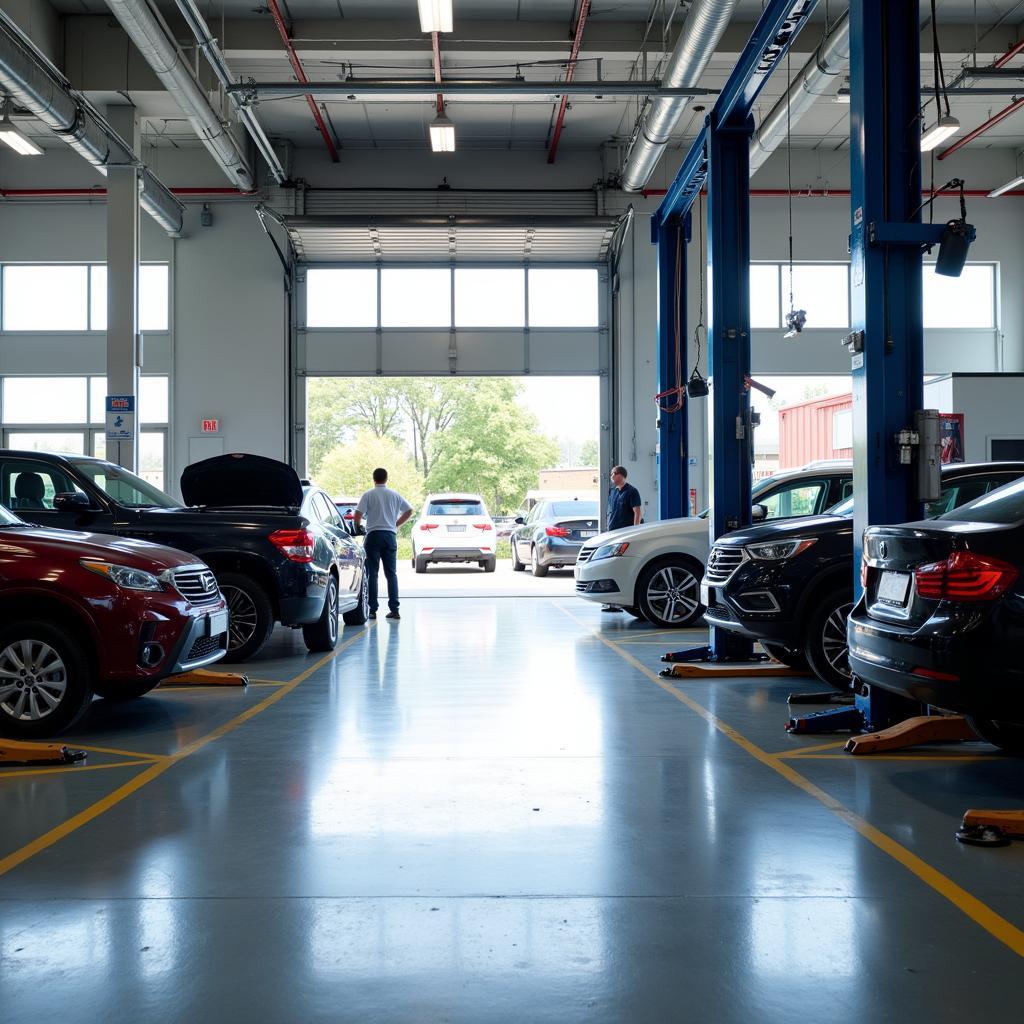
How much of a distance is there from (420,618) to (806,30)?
1020 cm

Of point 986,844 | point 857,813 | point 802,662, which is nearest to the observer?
point 986,844

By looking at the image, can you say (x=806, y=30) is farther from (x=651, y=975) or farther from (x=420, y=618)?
(x=651, y=975)

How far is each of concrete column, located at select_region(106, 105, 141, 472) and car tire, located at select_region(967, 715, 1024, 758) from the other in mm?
13169

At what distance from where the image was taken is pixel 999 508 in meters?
4.79

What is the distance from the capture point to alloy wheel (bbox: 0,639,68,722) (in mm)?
5848

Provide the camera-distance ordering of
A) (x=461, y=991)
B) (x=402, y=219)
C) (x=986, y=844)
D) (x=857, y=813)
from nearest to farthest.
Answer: (x=461, y=991) < (x=986, y=844) < (x=857, y=813) < (x=402, y=219)

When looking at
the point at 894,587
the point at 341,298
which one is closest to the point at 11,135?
the point at 341,298

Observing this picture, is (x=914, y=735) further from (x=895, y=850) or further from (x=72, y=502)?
(x=72, y=502)

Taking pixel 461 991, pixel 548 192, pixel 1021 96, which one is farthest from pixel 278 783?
pixel 548 192

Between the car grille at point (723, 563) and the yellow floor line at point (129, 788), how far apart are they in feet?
10.6

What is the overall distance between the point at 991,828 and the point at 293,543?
6117 millimetres

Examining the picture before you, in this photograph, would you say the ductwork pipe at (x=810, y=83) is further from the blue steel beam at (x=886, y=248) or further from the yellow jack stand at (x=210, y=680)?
the yellow jack stand at (x=210, y=680)

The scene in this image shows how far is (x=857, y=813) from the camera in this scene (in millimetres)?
4477

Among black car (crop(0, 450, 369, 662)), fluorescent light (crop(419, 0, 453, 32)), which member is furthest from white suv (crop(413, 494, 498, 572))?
black car (crop(0, 450, 369, 662))
